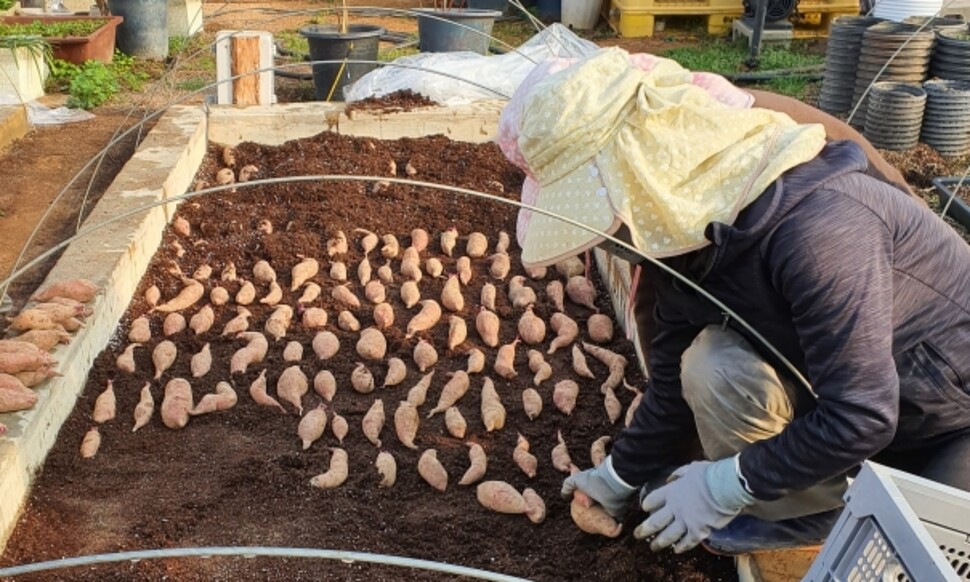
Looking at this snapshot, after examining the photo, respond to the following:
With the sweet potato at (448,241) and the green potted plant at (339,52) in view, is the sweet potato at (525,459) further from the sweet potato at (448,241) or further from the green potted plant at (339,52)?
the green potted plant at (339,52)

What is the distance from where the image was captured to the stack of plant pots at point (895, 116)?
16.1 ft

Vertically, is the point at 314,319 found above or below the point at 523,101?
below

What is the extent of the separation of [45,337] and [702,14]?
23.6 feet

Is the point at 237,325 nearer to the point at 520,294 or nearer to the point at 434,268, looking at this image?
the point at 434,268

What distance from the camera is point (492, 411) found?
260 centimetres

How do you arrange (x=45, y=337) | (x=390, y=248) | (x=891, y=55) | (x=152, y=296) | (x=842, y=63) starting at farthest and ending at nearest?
(x=842, y=63), (x=891, y=55), (x=390, y=248), (x=152, y=296), (x=45, y=337)

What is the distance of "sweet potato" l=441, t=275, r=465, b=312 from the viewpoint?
125 inches

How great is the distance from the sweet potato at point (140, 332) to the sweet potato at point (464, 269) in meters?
1.03

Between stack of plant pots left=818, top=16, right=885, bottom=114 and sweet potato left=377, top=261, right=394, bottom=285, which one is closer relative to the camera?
sweet potato left=377, top=261, right=394, bottom=285

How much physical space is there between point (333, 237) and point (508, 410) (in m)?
1.22

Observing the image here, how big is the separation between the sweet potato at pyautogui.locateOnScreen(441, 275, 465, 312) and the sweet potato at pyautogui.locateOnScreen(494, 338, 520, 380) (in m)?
0.29

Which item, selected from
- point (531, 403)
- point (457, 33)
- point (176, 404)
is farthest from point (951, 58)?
point (176, 404)

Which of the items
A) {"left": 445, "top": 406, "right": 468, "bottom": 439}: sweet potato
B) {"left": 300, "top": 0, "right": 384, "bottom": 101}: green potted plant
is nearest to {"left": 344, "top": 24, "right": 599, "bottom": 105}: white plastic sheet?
{"left": 300, "top": 0, "right": 384, "bottom": 101}: green potted plant

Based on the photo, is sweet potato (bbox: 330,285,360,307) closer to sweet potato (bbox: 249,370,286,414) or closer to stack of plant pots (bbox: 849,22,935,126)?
sweet potato (bbox: 249,370,286,414)
